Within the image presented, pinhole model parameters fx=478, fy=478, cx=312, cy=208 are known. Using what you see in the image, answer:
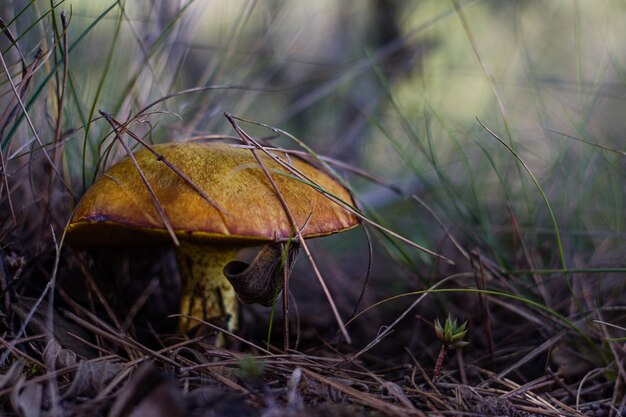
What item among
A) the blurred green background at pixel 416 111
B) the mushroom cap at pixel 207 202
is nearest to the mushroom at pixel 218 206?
the mushroom cap at pixel 207 202

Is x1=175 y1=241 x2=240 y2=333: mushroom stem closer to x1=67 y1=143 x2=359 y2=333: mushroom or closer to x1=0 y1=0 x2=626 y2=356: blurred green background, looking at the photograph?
x1=67 y1=143 x2=359 y2=333: mushroom

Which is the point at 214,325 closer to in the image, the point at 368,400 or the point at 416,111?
the point at 368,400

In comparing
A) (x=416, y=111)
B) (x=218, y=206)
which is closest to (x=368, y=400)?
(x=218, y=206)

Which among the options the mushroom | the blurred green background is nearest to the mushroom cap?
the mushroom

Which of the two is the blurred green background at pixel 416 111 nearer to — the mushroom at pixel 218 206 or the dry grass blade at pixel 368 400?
the mushroom at pixel 218 206

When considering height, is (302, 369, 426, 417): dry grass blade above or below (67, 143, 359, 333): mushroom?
below

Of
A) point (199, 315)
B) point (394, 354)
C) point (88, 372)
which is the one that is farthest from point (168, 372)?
point (394, 354)

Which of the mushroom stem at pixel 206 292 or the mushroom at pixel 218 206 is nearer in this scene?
the mushroom at pixel 218 206
